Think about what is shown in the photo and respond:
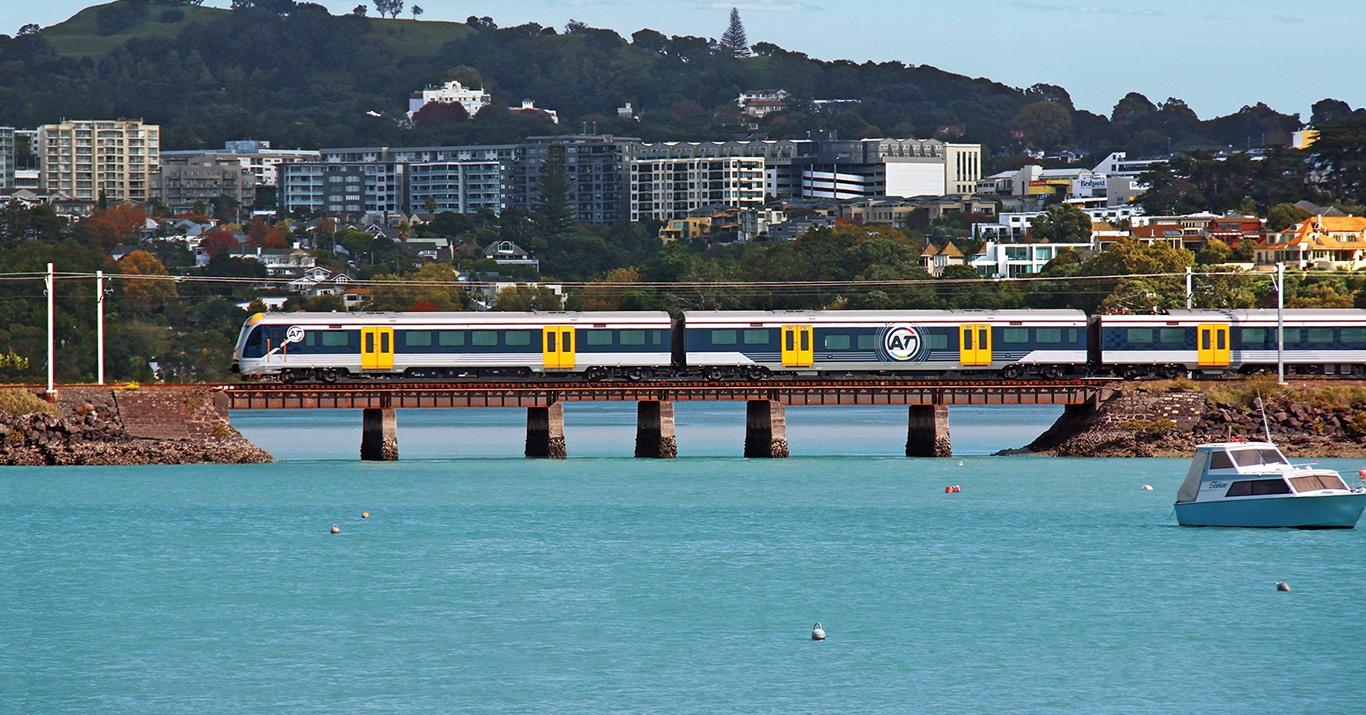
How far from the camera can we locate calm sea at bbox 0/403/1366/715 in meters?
29.2

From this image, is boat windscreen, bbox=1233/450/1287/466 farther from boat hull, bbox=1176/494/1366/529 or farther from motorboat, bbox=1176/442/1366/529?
boat hull, bbox=1176/494/1366/529

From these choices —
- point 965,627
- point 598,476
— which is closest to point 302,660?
point 965,627

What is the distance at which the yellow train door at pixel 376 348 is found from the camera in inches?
2502

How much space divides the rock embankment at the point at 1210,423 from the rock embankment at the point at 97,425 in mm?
35569

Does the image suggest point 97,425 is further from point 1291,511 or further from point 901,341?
point 1291,511

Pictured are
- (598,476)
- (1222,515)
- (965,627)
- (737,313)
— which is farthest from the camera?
(737,313)

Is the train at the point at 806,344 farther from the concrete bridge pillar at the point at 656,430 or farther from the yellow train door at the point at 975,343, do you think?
the concrete bridge pillar at the point at 656,430

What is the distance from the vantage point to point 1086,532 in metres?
45.9

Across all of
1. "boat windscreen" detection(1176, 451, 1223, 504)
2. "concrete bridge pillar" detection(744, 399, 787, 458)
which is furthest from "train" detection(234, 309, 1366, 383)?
"boat windscreen" detection(1176, 451, 1223, 504)

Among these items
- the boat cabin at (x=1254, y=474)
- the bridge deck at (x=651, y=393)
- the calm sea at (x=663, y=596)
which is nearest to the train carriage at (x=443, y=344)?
the bridge deck at (x=651, y=393)

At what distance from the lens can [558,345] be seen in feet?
211

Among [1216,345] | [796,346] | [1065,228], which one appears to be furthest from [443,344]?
[1065,228]

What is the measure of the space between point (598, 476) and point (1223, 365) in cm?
2605

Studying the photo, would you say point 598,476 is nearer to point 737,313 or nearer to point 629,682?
point 737,313
